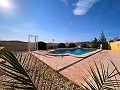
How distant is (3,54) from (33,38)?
732 inches

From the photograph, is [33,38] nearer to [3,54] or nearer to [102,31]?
[3,54]

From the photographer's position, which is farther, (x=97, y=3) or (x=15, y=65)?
(x=97, y=3)

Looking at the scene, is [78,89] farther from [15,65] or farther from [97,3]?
[97,3]

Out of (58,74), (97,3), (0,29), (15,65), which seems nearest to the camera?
(15,65)

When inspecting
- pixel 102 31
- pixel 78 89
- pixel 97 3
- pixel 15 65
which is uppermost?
pixel 97 3

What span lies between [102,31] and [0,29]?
86.2ft

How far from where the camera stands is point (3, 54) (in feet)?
3.09

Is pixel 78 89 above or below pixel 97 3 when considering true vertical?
below

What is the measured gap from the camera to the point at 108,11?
2139 cm

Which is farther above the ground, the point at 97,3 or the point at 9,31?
the point at 97,3

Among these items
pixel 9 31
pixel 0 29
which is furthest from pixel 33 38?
pixel 0 29

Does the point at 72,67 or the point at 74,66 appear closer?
the point at 72,67

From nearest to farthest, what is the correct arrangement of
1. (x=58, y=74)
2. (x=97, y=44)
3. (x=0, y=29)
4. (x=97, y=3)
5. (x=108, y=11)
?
(x=58, y=74), (x=0, y=29), (x=97, y=3), (x=108, y=11), (x=97, y=44)

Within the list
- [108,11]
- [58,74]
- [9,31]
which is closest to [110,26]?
[108,11]
